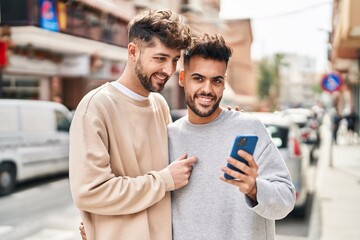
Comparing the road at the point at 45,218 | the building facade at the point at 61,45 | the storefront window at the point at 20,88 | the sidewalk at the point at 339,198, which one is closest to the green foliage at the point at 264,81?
the building facade at the point at 61,45

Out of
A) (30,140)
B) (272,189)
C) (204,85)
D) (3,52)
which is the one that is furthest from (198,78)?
(3,52)

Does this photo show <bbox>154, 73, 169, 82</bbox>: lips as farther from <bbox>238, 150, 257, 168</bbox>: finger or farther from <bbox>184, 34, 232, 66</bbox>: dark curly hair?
<bbox>238, 150, 257, 168</bbox>: finger

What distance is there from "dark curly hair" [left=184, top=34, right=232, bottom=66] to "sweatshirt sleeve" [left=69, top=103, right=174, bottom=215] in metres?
0.53

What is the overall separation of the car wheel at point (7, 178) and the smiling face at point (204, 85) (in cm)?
805

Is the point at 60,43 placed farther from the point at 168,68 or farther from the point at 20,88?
the point at 168,68

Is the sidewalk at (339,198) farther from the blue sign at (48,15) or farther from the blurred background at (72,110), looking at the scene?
the blue sign at (48,15)

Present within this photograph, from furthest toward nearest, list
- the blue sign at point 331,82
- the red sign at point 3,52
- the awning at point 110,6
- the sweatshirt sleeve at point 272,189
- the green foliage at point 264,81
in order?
the green foliage at point 264,81, the awning at point 110,6, the blue sign at point 331,82, the red sign at point 3,52, the sweatshirt sleeve at point 272,189

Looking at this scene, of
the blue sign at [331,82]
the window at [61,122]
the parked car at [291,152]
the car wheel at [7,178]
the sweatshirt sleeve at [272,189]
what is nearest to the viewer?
the sweatshirt sleeve at [272,189]

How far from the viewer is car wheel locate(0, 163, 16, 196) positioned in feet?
30.9

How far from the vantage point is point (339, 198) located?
901 centimetres

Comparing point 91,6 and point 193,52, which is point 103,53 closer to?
point 91,6

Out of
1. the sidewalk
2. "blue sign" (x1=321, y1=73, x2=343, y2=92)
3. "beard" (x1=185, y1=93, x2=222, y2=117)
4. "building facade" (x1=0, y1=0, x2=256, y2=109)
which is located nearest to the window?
"building facade" (x1=0, y1=0, x2=256, y2=109)

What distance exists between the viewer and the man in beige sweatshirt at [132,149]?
79.2 inches

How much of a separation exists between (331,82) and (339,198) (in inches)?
240
